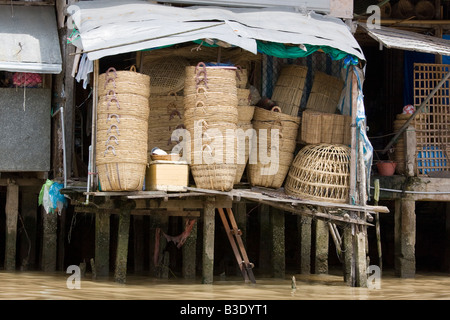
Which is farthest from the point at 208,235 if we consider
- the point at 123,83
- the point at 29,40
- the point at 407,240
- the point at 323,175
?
the point at 29,40

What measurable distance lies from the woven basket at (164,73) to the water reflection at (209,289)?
2578 millimetres

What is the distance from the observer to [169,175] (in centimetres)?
1261

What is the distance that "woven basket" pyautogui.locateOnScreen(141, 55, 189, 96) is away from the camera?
543 inches

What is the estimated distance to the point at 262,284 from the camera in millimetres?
13625

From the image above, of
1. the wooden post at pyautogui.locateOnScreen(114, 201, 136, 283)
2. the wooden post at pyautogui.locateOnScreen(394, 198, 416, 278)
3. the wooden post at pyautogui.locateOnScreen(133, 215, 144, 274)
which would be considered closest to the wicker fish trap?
the wooden post at pyautogui.locateOnScreen(394, 198, 416, 278)

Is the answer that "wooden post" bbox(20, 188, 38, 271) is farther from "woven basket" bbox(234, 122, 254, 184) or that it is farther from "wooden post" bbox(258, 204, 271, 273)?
"woven basket" bbox(234, 122, 254, 184)

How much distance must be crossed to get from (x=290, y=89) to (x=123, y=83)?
2.96m

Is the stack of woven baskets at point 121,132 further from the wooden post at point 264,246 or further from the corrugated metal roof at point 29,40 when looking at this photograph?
the wooden post at point 264,246

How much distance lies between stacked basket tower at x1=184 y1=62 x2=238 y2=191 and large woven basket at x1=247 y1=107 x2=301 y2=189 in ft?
3.64

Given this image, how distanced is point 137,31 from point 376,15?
423 cm

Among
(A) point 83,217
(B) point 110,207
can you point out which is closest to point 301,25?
(B) point 110,207

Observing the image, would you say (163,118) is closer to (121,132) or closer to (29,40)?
(121,132)
